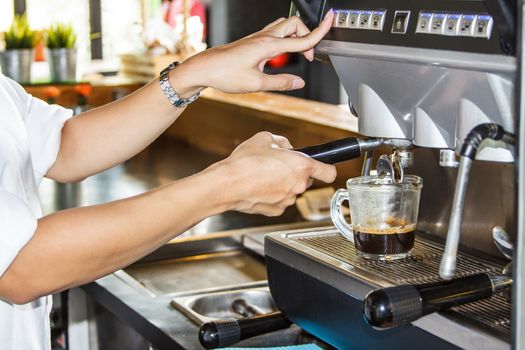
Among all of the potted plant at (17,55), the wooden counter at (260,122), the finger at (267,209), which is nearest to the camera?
the finger at (267,209)

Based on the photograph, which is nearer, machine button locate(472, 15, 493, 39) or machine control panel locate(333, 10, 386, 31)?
machine button locate(472, 15, 493, 39)

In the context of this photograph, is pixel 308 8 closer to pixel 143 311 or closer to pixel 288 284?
pixel 288 284

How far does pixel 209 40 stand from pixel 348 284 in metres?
5.17

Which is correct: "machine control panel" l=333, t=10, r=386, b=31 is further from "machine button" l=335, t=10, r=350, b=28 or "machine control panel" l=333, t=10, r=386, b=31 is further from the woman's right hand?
the woman's right hand

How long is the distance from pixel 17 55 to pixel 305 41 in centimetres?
333

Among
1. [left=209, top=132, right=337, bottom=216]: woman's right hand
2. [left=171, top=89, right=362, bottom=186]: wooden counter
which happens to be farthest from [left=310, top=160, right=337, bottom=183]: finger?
[left=171, top=89, right=362, bottom=186]: wooden counter

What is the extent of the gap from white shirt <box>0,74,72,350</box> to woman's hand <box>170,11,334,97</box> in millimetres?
273

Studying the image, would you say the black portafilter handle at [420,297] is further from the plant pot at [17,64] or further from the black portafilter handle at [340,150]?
the plant pot at [17,64]

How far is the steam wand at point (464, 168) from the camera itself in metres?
0.96

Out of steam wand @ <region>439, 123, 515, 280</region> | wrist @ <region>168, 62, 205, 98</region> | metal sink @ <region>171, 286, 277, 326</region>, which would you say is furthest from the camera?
metal sink @ <region>171, 286, 277, 326</region>

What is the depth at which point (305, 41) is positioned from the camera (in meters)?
1.25

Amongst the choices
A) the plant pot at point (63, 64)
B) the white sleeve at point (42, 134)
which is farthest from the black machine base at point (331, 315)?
the plant pot at point (63, 64)

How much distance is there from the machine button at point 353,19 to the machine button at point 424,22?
12 cm

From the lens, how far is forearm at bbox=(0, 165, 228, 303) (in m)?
1.11
